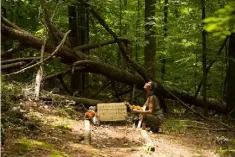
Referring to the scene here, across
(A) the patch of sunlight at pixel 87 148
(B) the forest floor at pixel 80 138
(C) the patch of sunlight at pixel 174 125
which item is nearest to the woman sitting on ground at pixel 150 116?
(B) the forest floor at pixel 80 138

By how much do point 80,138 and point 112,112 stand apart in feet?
Answer: 9.32

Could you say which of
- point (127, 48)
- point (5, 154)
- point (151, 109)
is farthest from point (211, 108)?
point (5, 154)

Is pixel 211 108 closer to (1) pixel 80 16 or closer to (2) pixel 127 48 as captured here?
(2) pixel 127 48

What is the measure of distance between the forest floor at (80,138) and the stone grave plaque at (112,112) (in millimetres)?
319

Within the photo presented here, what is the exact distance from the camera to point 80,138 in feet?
25.6

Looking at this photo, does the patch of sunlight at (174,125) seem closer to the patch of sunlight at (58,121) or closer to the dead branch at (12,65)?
the patch of sunlight at (58,121)

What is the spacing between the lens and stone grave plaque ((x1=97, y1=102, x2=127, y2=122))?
411 inches

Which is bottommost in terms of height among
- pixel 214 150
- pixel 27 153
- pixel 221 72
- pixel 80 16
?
pixel 214 150

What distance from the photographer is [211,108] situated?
579 inches

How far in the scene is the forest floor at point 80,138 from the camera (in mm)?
6160

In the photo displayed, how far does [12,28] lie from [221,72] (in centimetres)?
1008

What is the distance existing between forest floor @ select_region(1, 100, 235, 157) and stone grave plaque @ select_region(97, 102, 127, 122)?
0.32m

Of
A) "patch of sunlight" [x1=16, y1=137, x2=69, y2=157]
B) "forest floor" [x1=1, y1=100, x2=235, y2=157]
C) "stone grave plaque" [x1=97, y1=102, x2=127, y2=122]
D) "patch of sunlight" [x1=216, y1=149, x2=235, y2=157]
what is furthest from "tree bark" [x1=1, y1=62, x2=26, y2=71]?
"patch of sunlight" [x1=216, y1=149, x2=235, y2=157]

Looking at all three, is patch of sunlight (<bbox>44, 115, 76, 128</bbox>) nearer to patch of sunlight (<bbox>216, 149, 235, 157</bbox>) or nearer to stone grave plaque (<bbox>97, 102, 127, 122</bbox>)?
stone grave plaque (<bbox>97, 102, 127, 122</bbox>)
